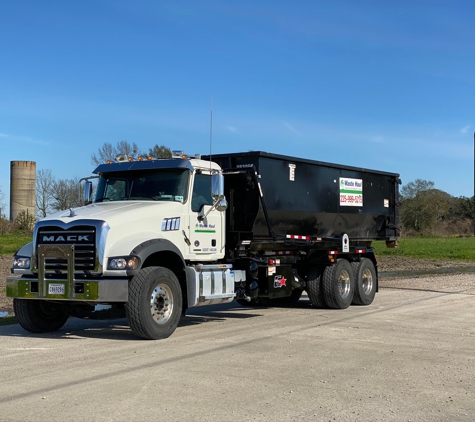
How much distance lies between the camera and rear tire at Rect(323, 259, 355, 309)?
14719 mm

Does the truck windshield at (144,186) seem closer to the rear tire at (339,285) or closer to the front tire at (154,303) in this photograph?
the front tire at (154,303)

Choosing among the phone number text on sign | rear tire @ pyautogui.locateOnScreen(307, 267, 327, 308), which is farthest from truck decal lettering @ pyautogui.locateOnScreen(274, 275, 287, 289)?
the phone number text on sign

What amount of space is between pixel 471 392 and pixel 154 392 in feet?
10.9

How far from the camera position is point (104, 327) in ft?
39.4

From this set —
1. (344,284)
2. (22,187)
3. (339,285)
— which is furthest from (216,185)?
(22,187)

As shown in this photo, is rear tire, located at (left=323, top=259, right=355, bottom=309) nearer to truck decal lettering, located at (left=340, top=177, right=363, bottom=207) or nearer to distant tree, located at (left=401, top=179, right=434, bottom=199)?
truck decal lettering, located at (left=340, top=177, right=363, bottom=207)

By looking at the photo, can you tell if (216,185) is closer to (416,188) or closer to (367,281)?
(367,281)

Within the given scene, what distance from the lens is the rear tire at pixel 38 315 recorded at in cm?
1095

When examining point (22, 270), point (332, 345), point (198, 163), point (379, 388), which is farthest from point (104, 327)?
point (379, 388)

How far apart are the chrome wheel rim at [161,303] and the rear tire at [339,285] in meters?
5.17

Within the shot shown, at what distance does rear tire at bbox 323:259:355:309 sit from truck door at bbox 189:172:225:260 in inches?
138

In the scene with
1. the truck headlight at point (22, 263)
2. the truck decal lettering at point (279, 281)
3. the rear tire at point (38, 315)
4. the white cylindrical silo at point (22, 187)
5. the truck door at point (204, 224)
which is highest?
the white cylindrical silo at point (22, 187)

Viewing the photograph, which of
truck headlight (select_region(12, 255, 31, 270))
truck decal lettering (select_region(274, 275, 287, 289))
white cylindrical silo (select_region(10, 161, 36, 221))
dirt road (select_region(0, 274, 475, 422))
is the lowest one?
dirt road (select_region(0, 274, 475, 422))

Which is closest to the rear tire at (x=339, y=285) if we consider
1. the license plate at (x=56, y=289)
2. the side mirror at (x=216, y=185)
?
the side mirror at (x=216, y=185)
